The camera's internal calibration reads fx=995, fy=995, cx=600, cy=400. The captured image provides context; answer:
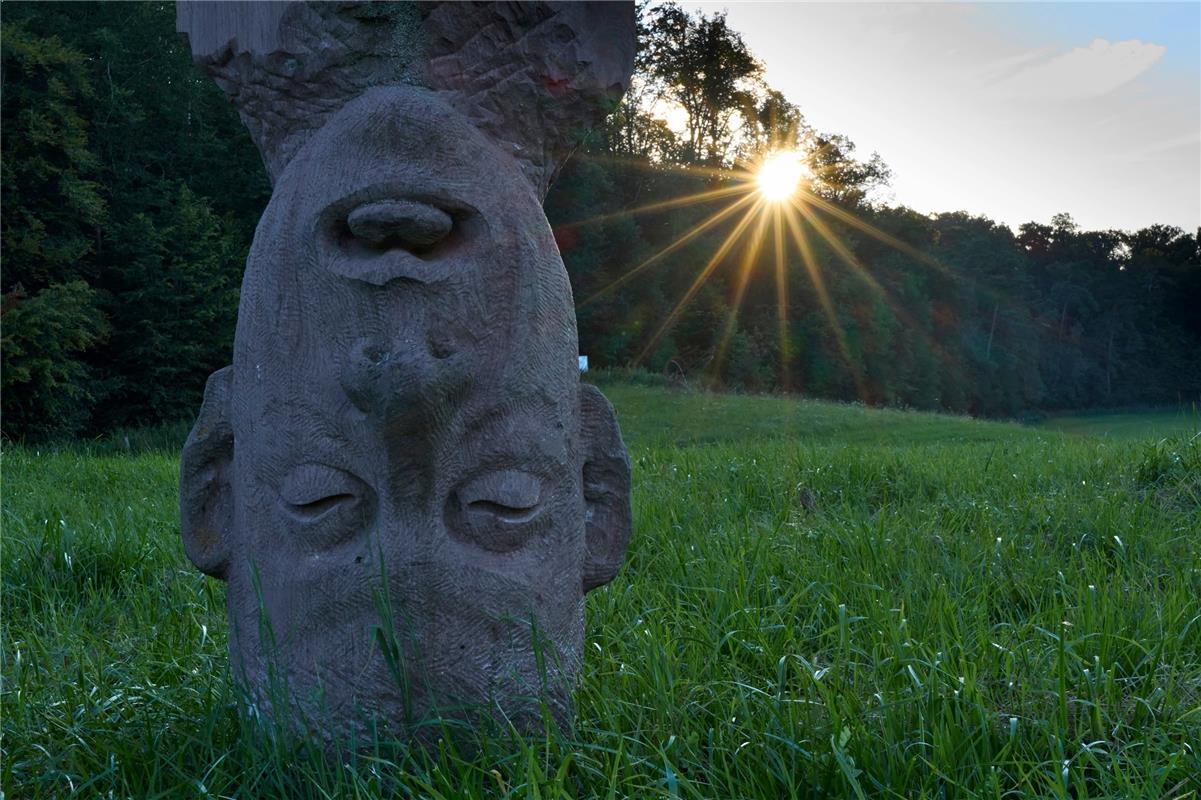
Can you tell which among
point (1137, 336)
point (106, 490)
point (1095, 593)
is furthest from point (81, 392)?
point (1137, 336)

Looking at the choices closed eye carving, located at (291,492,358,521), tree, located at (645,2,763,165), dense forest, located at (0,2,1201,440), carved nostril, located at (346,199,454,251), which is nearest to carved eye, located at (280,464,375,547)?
closed eye carving, located at (291,492,358,521)

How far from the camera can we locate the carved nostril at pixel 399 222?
2.28 meters

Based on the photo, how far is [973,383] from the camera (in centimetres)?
3447

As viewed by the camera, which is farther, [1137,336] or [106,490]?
[1137,336]

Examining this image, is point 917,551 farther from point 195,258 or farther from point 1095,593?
point 195,258

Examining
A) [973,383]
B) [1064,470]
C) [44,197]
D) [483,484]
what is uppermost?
Answer: [44,197]

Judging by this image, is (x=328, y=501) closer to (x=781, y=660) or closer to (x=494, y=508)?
(x=494, y=508)

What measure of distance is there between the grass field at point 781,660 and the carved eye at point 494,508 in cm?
46

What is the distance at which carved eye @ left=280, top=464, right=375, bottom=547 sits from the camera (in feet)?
7.63

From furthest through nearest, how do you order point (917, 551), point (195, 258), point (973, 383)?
point (973, 383), point (195, 258), point (917, 551)

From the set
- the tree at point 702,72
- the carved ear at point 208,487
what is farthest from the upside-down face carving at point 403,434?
the tree at point 702,72

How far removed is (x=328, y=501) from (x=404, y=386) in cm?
36

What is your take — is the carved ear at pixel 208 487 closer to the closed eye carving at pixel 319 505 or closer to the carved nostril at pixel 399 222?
the closed eye carving at pixel 319 505

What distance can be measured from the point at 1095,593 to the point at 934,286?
3505 cm
